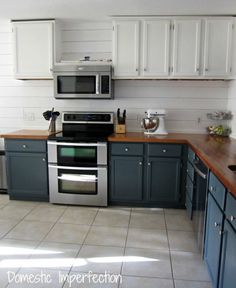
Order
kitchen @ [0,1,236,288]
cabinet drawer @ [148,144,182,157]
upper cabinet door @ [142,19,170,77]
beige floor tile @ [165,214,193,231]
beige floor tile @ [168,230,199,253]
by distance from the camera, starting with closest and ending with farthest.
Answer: kitchen @ [0,1,236,288] < beige floor tile @ [168,230,199,253] < beige floor tile @ [165,214,193,231] < cabinet drawer @ [148,144,182,157] < upper cabinet door @ [142,19,170,77]

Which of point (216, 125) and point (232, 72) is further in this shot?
point (216, 125)

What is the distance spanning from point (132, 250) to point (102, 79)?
202 centimetres

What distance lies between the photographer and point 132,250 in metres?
2.44

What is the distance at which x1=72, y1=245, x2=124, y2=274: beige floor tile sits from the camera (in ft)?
7.10

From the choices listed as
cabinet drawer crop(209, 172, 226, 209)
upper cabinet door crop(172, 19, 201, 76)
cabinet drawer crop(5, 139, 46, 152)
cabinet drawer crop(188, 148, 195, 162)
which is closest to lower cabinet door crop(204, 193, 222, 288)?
cabinet drawer crop(209, 172, 226, 209)

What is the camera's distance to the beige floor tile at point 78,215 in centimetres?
301

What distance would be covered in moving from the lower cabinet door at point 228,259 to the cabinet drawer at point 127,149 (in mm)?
1748

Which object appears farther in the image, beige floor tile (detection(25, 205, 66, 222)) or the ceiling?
beige floor tile (detection(25, 205, 66, 222))

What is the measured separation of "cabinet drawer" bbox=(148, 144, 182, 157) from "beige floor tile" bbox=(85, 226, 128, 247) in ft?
3.13

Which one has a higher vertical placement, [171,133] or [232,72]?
[232,72]

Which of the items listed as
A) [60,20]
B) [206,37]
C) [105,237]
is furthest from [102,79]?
[105,237]

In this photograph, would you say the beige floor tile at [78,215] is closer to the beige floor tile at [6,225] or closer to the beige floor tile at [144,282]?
the beige floor tile at [6,225]

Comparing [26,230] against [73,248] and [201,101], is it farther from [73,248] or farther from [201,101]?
[201,101]

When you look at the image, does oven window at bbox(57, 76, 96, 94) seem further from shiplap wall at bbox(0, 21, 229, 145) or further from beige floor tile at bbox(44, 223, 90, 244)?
beige floor tile at bbox(44, 223, 90, 244)
